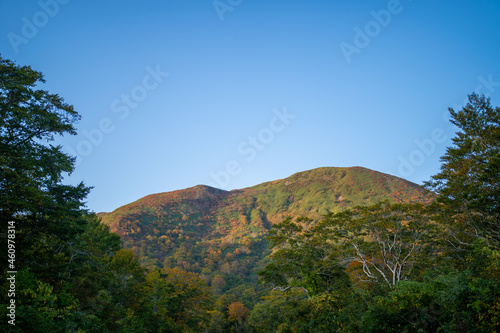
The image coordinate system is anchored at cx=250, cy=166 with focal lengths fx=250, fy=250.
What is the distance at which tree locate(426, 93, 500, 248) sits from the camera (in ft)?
52.9

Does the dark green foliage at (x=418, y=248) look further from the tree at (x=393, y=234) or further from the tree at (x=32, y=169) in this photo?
the tree at (x=32, y=169)

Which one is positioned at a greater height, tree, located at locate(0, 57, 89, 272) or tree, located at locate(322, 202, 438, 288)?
tree, located at locate(0, 57, 89, 272)

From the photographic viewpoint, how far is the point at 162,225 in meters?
127

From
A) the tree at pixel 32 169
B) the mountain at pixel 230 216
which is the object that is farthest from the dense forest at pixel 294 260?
the mountain at pixel 230 216

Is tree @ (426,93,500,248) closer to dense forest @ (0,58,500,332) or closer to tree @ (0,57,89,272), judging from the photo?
dense forest @ (0,58,500,332)

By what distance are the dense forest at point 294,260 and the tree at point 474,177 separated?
10 cm

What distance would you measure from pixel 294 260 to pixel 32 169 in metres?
19.8

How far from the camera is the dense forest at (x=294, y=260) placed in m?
7.76

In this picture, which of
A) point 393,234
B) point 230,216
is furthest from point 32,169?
point 230,216

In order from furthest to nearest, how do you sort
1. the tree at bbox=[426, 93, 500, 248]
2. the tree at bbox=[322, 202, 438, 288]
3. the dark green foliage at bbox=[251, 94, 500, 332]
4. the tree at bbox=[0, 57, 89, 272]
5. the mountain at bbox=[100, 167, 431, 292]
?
the mountain at bbox=[100, 167, 431, 292] < the tree at bbox=[322, 202, 438, 288] < the tree at bbox=[426, 93, 500, 248] < the tree at bbox=[0, 57, 89, 272] < the dark green foliage at bbox=[251, 94, 500, 332]

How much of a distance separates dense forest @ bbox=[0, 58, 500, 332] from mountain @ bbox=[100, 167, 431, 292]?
2012 inches

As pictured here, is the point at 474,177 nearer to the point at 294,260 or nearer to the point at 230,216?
the point at 294,260

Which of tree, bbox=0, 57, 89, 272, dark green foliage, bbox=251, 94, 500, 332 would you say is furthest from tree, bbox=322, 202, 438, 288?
tree, bbox=0, 57, 89, 272

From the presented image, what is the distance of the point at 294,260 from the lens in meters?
22.7
